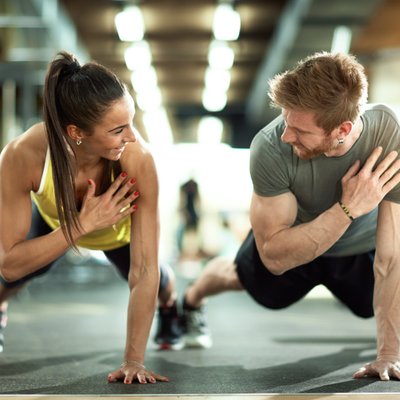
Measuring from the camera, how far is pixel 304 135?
2.10 meters

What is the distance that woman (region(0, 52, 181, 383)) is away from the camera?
6.91 ft

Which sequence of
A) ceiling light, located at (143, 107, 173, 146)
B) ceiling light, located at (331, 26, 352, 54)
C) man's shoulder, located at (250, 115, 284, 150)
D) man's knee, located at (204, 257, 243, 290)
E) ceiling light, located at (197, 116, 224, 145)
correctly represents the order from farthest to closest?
ceiling light, located at (197, 116, 224, 145)
ceiling light, located at (143, 107, 173, 146)
ceiling light, located at (331, 26, 352, 54)
man's knee, located at (204, 257, 243, 290)
man's shoulder, located at (250, 115, 284, 150)

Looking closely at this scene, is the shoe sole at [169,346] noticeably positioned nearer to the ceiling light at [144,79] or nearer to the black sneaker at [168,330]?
the black sneaker at [168,330]

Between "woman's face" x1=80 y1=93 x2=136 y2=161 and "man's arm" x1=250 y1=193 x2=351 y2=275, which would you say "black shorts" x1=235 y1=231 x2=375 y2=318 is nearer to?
"man's arm" x1=250 y1=193 x2=351 y2=275

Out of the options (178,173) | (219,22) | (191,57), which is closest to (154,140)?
(178,173)

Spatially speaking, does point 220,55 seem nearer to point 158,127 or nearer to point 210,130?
point 210,130

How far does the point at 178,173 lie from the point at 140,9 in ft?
24.2

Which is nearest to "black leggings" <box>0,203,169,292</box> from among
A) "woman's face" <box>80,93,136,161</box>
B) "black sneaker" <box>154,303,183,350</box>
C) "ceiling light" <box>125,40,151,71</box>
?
"black sneaker" <box>154,303,183,350</box>

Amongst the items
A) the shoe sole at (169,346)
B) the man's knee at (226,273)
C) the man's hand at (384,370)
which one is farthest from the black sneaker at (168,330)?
the man's hand at (384,370)

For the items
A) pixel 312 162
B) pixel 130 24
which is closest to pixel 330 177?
pixel 312 162

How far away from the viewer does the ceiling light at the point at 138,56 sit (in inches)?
379

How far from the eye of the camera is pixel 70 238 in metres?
2.19

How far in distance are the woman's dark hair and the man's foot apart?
1.13 metres

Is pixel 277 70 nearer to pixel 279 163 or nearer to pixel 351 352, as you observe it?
pixel 351 352
